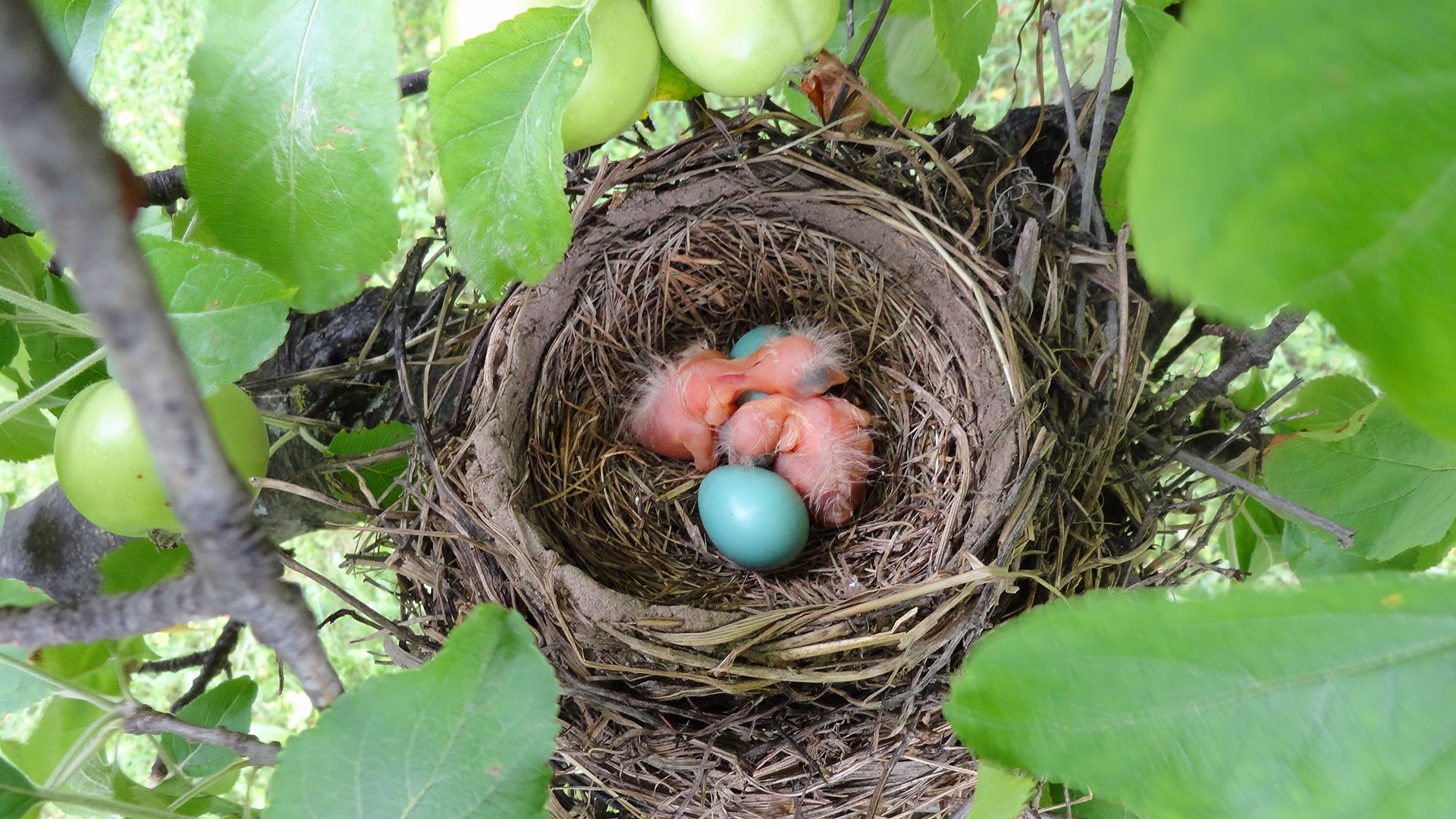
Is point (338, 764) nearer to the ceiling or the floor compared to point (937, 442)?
nearer to the ceiling

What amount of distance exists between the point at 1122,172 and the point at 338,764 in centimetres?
63

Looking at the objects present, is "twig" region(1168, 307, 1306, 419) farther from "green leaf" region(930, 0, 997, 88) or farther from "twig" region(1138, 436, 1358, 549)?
"green leaf" region(930, 0, 997, 88)

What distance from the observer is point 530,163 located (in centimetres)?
50

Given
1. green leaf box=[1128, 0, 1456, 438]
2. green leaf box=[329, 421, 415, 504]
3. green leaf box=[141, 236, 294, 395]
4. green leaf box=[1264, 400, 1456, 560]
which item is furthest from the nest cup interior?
green leaf box=[1128, 0, 1456, 438]

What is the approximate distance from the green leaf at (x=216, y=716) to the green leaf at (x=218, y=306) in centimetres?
53

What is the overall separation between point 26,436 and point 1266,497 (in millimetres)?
1115

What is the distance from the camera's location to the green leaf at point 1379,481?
1.98ft

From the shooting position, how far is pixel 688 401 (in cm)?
121

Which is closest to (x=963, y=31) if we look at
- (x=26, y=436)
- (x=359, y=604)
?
(x=359, y=604)

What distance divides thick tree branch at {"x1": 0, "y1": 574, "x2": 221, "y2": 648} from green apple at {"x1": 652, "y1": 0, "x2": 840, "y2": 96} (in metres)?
0.40

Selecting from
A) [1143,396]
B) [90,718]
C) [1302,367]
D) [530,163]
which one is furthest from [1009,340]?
[1302,367]

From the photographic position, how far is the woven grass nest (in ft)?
2.64

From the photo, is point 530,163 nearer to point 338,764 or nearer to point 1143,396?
point 338,764

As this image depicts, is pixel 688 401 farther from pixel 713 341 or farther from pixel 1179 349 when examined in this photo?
pixel 1179 349
